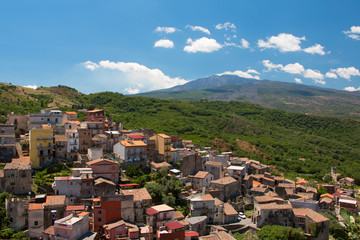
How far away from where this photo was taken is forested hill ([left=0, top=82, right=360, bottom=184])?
67062 mm

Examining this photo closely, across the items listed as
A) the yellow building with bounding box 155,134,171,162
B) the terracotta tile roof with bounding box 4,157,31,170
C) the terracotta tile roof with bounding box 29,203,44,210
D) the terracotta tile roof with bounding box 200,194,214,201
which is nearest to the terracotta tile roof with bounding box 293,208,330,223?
the terracotta tile roof with bounding box 200,194,214,201

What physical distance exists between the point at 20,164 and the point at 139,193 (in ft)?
39.6

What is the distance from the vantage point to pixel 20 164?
97.2 feet

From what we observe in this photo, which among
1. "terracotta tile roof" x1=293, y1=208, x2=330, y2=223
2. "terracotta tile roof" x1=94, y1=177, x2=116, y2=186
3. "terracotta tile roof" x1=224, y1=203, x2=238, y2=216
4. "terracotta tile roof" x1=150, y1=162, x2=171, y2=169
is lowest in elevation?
"terracotta tile roof" x1=293, y1=208, x2=330, y2=223

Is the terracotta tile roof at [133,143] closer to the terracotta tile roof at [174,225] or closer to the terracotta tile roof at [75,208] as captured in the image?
the terracotta tile roof at [75,208]

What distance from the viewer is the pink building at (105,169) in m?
31.5

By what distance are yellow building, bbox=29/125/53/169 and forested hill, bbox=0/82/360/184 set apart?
24.4 meters

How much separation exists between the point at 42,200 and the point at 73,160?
968 cm

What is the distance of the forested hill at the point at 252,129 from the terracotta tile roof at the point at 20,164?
26.0 meters

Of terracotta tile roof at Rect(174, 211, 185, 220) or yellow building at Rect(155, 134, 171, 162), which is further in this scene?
yellow building at Rect(155, 134, 171, 162)

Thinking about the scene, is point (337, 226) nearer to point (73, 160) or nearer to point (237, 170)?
point (237, 170)

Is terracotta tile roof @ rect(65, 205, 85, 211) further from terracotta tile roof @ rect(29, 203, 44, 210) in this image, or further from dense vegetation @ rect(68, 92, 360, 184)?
dense vegetation @ rect(68, 92, 360, 184)

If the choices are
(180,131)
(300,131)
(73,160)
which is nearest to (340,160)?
(300,131)

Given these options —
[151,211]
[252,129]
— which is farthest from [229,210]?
[252,129]
